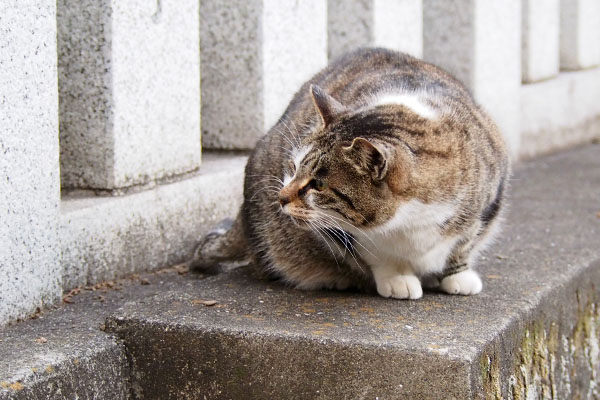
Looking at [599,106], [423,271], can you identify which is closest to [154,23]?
[423,271]

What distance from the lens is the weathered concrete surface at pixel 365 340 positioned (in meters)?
2.73

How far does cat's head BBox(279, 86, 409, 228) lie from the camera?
9.40 feet

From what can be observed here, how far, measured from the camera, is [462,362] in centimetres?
264

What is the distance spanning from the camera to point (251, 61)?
4301 millimetres

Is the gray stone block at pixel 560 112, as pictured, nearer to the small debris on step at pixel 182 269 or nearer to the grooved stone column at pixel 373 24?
the grooved stone column at pixel 373 24

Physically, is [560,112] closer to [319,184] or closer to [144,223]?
[144,223]

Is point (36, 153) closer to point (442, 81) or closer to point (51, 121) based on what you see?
point (51, 121)

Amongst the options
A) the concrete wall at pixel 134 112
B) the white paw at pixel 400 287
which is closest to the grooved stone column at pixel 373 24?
the concrete wall at pixel 134 112

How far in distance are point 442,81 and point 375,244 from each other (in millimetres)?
745

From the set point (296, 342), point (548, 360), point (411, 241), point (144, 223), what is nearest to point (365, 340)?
point (296, 342)

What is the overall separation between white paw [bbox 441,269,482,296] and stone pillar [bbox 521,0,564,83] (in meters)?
3.81

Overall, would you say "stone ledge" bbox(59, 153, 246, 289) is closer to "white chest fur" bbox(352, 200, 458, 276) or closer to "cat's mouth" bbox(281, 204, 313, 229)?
"cat's mouth" bbox(281, 204, 313, 229)

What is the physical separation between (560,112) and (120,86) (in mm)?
4604

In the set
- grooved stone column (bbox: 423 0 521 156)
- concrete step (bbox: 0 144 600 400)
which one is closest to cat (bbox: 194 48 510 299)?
concrete step (bbox: 0 144 600 400)
